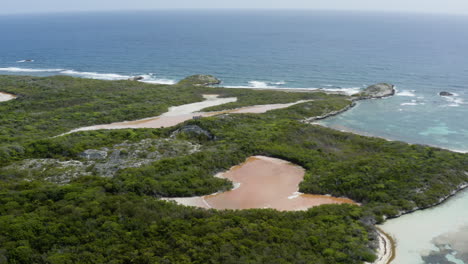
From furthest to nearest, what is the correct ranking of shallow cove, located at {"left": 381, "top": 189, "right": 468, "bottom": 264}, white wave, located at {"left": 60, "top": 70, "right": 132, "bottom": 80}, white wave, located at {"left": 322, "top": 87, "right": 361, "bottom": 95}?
white wave, located at {"left": 60, "top": 70, "right": 132, "bottom": 80}, white wave, located at {"left": 322, "top": 87, "right": 361, "bottom": 95}, shallow cove, located at {"left": 381, "top": 189, "right": 468, "bottom": 264}

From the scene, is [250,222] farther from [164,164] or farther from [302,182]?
[164,164]

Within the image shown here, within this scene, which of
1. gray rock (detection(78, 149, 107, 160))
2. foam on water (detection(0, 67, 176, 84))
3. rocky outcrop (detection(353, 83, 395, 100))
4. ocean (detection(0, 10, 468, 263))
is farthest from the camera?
foam on water (detection(0, 67, 176, 84))

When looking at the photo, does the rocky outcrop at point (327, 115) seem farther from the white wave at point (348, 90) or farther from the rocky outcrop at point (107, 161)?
the rocky outcrop at point (107, 161)

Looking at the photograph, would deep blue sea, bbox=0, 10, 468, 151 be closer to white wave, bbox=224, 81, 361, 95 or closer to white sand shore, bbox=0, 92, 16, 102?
white wave, bbox=224, 81, 361, 95

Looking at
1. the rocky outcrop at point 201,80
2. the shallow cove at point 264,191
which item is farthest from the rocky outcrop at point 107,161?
the rocky outcrop at point 201,80

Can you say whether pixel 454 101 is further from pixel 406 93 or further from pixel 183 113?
pixel 183 113

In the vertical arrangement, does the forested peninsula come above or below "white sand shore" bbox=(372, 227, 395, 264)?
above

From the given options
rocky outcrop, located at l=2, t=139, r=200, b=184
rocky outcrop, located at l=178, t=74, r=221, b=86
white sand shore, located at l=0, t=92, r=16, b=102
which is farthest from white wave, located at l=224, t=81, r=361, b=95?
rocky outcrop, located at l=2, t=139, r=200, b=184
